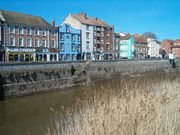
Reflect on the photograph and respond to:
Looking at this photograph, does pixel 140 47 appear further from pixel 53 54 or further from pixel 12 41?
pixel 12 41

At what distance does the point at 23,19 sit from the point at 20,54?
574cm

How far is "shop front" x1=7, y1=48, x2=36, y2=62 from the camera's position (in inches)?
1417

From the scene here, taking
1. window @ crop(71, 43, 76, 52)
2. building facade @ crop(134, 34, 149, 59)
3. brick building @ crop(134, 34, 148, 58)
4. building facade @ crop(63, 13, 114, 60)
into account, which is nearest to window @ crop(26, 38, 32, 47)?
window @ crop(71, 43, 76, 52)

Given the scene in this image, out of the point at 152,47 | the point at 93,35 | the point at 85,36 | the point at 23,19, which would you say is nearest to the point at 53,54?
the point at 23,19

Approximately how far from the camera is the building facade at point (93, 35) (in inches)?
1987

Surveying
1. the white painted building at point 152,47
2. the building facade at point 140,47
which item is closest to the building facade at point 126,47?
the building facade at point 140,47

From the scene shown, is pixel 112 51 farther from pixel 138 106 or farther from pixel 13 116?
pixel 138 106

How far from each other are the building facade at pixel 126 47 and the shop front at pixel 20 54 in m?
31.2

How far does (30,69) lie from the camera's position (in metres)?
25.5

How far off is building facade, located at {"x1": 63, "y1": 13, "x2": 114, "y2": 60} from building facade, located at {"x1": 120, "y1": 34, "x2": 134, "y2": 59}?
9.25 meters

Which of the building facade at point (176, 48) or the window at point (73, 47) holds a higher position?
the building facade at point (176, 48)

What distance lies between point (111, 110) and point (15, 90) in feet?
59.5

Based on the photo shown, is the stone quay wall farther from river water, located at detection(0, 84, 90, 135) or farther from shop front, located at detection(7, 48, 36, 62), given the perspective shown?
shop front, located at detection(7, 48, 36, 62)

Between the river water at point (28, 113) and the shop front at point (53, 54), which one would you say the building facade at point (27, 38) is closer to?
the shop front at point (53, 54)
